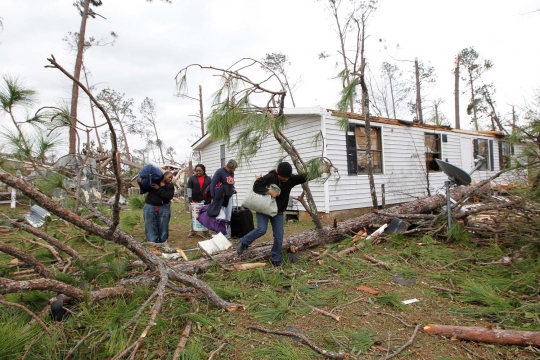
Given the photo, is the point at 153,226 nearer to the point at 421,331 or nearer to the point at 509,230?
the point at 421,331

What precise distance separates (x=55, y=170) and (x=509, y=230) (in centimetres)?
594

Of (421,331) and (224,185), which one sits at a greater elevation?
(224,185)

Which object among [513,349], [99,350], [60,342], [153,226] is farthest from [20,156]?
[513,349]

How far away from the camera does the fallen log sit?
401cm

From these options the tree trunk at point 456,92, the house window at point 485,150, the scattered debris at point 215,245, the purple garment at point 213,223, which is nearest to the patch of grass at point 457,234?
the scattered debris at point 215,245

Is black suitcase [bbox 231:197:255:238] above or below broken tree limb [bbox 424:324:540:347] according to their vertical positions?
above

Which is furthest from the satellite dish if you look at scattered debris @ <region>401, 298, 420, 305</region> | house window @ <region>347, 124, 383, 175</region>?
house window @ <region>347, 124, 383, 175</region>

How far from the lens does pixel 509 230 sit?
4.35 meters

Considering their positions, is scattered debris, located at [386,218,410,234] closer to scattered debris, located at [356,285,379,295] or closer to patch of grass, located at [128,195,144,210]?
scattered debris, located at [356,285,379,295]

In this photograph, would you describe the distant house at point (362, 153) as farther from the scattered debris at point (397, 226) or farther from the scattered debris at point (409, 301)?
the scattered debris at point (409, 301)

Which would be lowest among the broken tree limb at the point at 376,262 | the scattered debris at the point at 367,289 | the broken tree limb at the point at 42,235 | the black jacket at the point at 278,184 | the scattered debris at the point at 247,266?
the scattered debris at the point at 367,289

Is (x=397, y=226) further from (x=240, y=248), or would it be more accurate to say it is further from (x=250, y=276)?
(x=250, y=276)

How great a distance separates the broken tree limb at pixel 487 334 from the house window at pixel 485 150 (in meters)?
12.1

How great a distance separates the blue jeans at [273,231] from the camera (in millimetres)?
4211
